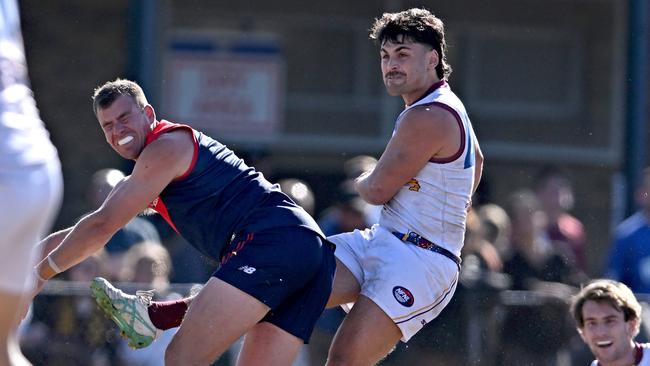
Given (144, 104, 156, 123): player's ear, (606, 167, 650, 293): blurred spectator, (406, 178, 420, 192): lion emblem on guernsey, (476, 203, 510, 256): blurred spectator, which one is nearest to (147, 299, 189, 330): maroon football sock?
(144, 104, 156, 123): player's ear

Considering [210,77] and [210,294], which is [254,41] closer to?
[210,77]

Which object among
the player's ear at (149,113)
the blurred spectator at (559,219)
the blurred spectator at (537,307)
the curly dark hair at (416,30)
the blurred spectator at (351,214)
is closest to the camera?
the player's ear at (149,113)

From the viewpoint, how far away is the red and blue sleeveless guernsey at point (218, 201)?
212 inches

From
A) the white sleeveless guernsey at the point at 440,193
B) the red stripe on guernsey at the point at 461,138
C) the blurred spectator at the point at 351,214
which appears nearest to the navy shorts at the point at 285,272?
the white sleeveless guernsey at the point at 440,193

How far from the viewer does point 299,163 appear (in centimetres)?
1428

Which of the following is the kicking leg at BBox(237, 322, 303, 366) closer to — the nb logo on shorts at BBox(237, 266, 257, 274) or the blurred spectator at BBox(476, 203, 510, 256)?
the nb logo on shorts at BBox(237, 266, 257, 274)

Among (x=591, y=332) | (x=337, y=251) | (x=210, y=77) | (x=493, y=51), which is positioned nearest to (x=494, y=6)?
(x=493, y=51)

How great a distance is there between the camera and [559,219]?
10.3 m

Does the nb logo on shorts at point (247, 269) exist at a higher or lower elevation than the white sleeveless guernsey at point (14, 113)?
lower

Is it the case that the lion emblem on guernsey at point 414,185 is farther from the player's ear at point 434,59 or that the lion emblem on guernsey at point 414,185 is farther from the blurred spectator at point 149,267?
the blurred spectator at point 149,267

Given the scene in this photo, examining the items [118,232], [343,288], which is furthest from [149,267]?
[343,288]

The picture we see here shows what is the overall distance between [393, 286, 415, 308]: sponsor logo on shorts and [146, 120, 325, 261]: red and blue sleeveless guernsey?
0.44 meters

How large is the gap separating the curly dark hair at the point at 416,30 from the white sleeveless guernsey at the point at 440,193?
17 centimetres

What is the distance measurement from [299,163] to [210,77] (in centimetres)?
A: 250
